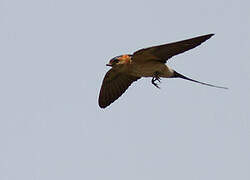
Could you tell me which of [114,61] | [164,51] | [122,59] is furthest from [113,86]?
[164,51]

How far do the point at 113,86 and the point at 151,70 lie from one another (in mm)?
1532

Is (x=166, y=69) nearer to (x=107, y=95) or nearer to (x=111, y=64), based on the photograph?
(x=111, y=64)

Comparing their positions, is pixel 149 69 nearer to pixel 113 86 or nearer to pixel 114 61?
pixel 114 61

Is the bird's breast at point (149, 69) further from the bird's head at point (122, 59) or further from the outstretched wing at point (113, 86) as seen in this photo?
the outstretched wing at point (113, 86)

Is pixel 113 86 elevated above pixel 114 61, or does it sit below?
below

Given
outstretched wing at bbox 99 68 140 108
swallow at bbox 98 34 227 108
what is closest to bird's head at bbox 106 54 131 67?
swallow at bbox 98 34 227 108

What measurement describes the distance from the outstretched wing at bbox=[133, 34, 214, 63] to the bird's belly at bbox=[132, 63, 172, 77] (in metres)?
0.10

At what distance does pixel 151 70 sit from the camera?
40.3 ft

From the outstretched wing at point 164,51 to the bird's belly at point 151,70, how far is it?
10 centimetres

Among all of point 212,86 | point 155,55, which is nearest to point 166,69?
point 155,55

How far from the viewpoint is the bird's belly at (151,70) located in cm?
1223

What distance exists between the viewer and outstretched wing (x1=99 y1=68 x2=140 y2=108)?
1355 cm

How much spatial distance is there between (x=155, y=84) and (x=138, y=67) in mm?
401

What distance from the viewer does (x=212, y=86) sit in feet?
37.1
